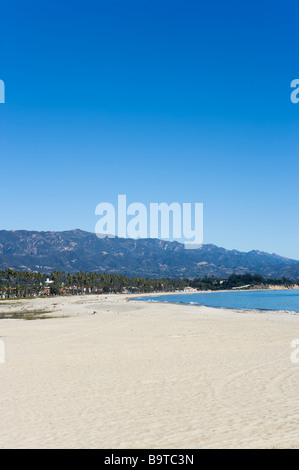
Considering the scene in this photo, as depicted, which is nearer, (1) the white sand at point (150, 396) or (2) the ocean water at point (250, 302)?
(1) the white sand at point (150, 396)

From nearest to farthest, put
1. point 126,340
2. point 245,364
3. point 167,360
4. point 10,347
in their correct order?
point 245,364, point 167,360, point 10,347, point 126,340

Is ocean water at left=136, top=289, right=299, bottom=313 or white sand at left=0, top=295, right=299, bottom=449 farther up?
white sand at left=0, top=295, right=299, bottom=449

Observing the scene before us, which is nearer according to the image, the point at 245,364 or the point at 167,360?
the point at 245,364

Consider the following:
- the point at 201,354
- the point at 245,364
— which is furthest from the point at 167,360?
the point at 245,364

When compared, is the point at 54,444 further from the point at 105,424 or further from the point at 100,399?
the point at 100,399

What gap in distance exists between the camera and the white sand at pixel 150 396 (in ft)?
31.0

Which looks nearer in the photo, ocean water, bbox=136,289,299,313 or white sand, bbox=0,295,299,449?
white sand, bbox=0,295,299,449

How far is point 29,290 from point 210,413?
6068 inches

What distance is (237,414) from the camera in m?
11.0

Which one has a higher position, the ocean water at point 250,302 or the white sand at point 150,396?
the white sand at point 150,396

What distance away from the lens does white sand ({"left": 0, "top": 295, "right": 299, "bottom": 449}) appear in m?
9.46

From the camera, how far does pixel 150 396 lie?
13.4 meters

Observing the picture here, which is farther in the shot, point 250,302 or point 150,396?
point 250,302

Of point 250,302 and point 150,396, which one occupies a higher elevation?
point 150,396
